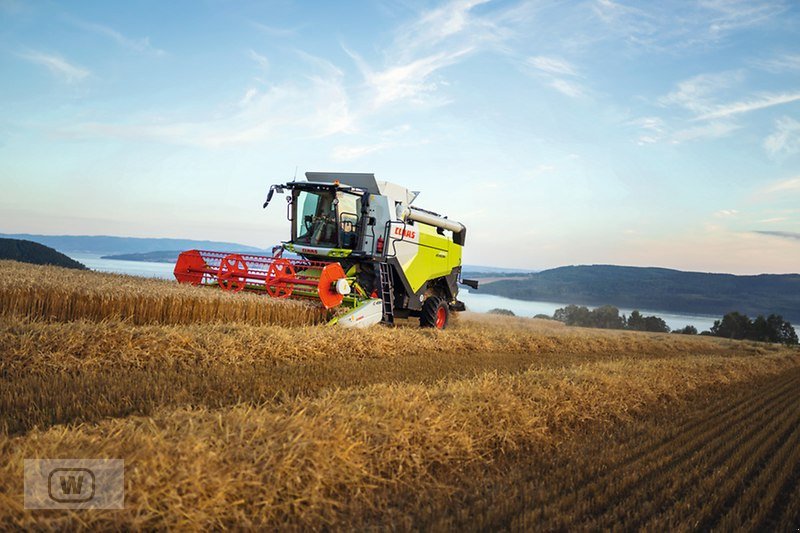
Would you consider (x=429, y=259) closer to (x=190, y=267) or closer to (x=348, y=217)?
(x=348, y=217)

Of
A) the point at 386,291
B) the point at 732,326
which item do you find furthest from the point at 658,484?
the point at 732,326

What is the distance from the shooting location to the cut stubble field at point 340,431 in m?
2.84

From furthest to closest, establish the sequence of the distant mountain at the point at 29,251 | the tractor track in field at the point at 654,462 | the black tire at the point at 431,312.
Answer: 1. the distant mountain at the point at 29,251
2. the black tire at the point at 431,312
3. the tractor track in field at the point at 654,462

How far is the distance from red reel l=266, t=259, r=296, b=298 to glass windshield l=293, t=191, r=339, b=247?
124cm

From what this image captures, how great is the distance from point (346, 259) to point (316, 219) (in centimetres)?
100

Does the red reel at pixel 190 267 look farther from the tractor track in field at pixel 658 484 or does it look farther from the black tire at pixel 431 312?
the tractor track in field at pixel 658 484

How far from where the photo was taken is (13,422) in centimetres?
363

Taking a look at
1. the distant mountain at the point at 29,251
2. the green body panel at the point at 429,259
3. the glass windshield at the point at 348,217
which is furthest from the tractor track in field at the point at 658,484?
the distant mountain at the point at 29,251

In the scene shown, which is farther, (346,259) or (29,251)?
(29,251)

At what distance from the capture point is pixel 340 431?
3.45 meters

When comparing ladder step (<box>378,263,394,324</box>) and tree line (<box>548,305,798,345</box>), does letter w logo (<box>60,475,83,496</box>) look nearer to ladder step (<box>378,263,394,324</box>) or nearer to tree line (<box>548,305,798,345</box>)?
ladder step (<box>378,263,394,324</box>)

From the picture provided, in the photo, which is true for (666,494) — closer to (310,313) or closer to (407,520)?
(407,520)

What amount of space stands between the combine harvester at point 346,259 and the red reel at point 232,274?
2 cm

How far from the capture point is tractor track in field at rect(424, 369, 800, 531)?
3.08 m
